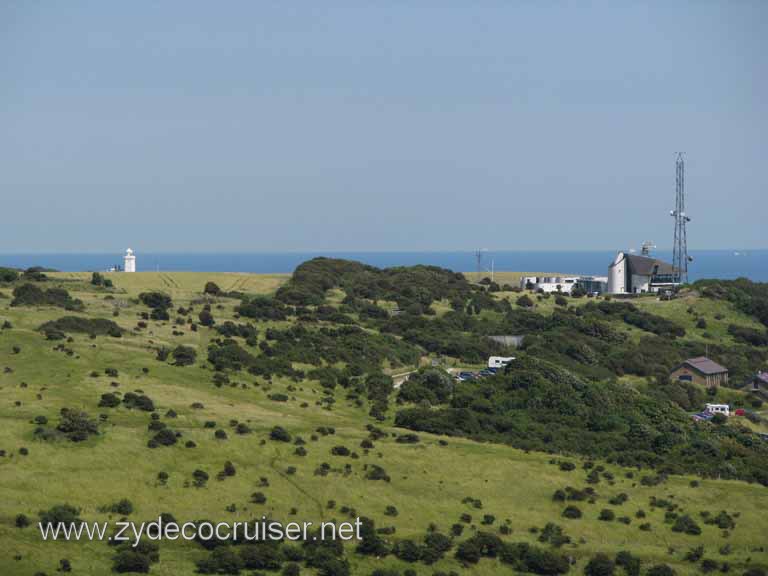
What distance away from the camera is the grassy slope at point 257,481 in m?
59.8

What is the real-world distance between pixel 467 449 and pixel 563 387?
22.2 m

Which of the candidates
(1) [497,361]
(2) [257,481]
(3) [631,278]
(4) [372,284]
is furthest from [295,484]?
(3) [631,278]

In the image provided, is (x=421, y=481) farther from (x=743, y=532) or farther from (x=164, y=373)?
(x=164, y=373)

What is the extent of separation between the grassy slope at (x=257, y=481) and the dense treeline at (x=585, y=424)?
4.24 m

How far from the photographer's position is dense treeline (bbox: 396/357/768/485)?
3221 inches

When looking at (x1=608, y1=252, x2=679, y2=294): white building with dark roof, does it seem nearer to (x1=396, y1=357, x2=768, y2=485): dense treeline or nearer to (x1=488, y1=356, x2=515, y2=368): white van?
(x1=488, y1=356, x2=515, y2=368): white van

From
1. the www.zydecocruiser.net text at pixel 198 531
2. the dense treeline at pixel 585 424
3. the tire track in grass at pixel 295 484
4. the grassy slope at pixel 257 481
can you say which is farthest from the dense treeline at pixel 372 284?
the www.zydecocruiser.net text at pixel 198 531

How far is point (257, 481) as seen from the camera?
218ft

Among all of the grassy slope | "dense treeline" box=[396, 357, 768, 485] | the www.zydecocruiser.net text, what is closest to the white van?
"dense treeline" box=[396, 357, 768, 485]

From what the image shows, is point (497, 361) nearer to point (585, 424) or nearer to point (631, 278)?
point (585, 424)

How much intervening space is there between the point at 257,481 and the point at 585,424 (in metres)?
34.2

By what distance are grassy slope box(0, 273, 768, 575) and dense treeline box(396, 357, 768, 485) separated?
424 cm

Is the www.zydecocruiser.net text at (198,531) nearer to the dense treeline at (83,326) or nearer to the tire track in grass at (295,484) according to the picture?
the tire track in grass at (295,484)

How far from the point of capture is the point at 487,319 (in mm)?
143500
